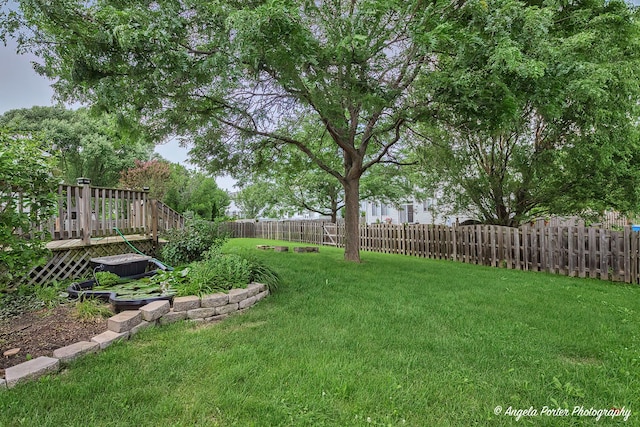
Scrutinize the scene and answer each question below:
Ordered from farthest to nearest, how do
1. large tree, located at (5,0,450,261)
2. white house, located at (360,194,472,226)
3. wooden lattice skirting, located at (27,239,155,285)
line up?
white house, located at (360,194,472,226) < wooden lattice skirting, located at (27,239,155,285) < large tree, located at (5,0,450,261)

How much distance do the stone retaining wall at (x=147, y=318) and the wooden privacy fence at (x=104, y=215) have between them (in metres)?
2.16

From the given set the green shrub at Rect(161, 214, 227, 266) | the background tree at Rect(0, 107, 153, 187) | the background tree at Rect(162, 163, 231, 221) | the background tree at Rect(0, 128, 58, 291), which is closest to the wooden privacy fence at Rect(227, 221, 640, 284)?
the green shrub at Rect(161, 214, 227, 266)

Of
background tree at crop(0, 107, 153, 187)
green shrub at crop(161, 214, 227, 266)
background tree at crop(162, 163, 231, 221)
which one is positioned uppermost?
background tree at crop(0, 107, 153, 187)

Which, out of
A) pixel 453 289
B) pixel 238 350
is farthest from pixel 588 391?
pixel 453 289

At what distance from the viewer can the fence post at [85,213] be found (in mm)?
5562

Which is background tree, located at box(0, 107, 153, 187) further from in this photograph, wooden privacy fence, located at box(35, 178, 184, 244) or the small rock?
the small rock

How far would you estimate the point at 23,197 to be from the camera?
2.85 meters

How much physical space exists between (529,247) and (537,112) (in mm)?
3311

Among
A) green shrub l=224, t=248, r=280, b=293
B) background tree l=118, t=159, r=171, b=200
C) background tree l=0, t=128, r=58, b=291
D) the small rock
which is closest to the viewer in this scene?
background tree l=0, t=128, r=58, b=291

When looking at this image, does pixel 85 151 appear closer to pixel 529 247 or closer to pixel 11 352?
pixel 11 352

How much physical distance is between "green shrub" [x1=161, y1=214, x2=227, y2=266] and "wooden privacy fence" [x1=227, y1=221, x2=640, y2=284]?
1347 mm

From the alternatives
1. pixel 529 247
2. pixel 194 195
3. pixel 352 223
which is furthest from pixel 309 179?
→ pixel 529 247

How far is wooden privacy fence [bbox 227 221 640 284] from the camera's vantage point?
256 inches

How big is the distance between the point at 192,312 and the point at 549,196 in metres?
9.36
